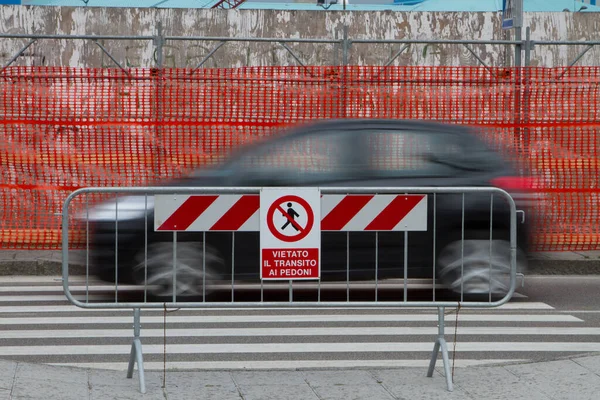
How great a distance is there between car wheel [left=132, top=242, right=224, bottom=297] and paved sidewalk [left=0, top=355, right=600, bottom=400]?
2.64ft

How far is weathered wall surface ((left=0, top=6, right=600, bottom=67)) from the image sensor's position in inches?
633

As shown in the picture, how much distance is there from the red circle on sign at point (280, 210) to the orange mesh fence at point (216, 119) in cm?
652

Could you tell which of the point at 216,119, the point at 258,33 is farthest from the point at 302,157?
the point at 258,33

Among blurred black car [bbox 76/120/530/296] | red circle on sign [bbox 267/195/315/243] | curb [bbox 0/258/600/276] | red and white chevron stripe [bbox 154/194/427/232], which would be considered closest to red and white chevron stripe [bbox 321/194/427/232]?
red and white chevron stripe [bbox 154/194/427/232]

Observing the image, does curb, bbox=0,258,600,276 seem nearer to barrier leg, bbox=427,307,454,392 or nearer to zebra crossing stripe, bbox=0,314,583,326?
zebra crossing stripe, bbox=0,314,583,326

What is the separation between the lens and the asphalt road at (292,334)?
7.87 meters

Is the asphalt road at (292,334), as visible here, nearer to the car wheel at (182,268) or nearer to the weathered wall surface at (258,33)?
the car wheel at (182,268)

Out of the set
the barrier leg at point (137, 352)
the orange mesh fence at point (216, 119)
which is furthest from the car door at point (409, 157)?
the orange mesh fence at point (216, 119)

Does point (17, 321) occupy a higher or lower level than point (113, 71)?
lower

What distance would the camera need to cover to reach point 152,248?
25.9 ft

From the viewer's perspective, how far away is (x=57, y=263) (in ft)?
39.9

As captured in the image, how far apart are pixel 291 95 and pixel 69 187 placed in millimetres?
2922

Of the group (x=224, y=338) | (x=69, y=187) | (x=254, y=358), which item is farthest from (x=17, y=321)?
(x=69, y=187)

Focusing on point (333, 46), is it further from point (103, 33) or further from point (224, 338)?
point (224, 338)
